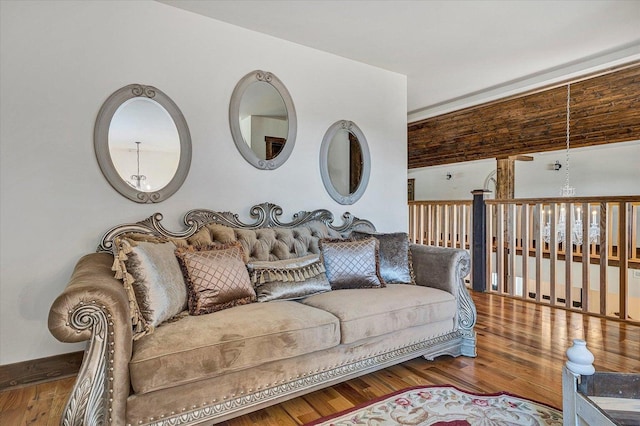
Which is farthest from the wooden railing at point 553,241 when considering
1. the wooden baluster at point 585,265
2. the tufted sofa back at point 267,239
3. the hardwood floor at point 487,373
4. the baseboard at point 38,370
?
the baseboard at point 38,370

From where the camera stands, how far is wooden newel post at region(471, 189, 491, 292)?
4.59 m

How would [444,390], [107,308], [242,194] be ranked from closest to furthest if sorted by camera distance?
[107,308] → [444,390] → [242,194]

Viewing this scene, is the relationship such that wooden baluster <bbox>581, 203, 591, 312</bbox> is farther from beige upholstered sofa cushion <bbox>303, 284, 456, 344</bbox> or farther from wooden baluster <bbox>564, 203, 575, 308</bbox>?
beige upholstered sofa cushion <bbox>303, 284, 456, 344</bbox>

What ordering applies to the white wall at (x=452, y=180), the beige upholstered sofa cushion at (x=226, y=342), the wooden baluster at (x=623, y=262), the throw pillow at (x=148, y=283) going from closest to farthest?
1. the beige upholstered sofa cushion at (x=226, y=342)
2. the throw pillow at (x=148, y=283)
3. the wooden baluster at (x=623, y=262)
4. the white wall at (x=452, y=180)

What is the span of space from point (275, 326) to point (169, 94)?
6.08 feet

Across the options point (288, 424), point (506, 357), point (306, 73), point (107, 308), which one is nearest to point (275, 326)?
point (288, 424)

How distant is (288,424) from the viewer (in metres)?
1.78

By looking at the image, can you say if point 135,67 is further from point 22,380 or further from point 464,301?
point 464,301

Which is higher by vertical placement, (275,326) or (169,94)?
(169,94)

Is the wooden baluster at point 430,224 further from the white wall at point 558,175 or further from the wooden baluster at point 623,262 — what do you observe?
the white wall at point 558,175

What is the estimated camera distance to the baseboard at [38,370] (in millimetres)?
2133

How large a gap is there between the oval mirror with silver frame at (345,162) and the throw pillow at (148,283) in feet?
6.02

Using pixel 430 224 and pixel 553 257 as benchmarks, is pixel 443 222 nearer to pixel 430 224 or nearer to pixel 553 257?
pixel 430 224

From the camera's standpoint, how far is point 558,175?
759 cm
